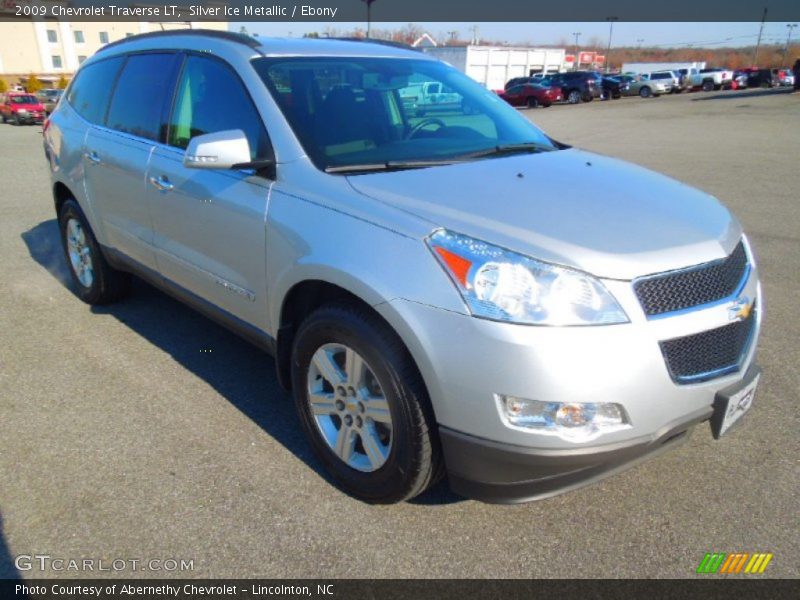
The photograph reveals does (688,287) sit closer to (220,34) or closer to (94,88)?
(220,34)

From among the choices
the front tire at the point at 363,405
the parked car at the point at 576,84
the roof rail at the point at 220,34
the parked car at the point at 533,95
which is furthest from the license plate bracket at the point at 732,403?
the parked car at the point at 576,84

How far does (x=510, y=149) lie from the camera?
11.1 feet

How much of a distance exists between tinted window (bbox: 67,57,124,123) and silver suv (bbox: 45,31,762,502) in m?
A: 0.87

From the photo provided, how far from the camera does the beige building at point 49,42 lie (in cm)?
7231

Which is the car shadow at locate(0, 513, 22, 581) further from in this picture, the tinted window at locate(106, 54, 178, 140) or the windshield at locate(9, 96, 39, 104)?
the windshield at locate(9, 96, 39, 104)

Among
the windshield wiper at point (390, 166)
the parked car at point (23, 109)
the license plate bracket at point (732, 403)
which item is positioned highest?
the windshield wiper at point (390, 166)

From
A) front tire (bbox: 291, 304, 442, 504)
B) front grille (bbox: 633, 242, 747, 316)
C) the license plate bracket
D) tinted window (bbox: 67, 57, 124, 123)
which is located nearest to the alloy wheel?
front tire (bbox: 291, 304, 442, 504)

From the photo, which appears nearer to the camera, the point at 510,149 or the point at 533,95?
the point at 510,149

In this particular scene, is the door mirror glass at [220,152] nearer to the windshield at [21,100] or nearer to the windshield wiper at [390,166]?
the windshield wiper at [390,166]

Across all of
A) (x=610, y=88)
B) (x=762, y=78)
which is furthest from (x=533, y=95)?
(x=762, y=78)

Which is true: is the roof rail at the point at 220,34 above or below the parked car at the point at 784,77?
above

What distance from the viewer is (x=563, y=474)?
87.2 inches

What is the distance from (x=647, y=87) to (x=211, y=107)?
46515 mm

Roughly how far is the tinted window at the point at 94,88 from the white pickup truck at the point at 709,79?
2040 inches
